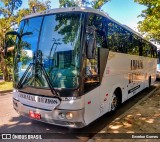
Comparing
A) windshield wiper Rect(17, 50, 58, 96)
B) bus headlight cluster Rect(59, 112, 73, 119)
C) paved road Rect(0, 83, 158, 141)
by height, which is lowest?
paved road Rect(0, 83, 158, 141)

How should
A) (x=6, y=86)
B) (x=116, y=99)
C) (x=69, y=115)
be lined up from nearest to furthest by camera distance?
(x=69, y=115) → (x=116, y=99) → (x=6, y=86)

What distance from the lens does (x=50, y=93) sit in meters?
4.31

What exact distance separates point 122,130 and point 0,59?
612 inches

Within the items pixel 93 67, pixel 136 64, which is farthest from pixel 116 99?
pixel 136 64

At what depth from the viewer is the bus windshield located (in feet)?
13.9

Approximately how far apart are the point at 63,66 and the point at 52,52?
0.48 m

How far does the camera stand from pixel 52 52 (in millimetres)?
4445

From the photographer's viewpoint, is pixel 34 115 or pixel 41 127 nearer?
pixel 34 115

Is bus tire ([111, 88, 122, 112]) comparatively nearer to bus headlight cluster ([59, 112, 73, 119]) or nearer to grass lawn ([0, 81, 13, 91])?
bus headlight cluster ([59, 112, 73, 119])

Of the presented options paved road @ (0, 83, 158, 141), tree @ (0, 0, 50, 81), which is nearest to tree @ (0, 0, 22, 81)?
tree @ (0, 0, 50, 81)

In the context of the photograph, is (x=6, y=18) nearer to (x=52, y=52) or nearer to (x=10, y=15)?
(x=10, y=15)

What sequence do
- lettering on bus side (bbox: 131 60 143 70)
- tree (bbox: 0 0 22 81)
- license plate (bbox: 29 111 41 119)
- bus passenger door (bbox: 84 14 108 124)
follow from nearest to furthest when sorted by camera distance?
bus passenger door (bbox: 84 14 108 124) < license plate (bbox: 29 111 41 119) < lettering on bus side (bbox: 131 60 143 70) < tree (bbox: 0 0 22 81)

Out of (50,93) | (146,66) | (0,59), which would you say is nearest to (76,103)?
(50,93)

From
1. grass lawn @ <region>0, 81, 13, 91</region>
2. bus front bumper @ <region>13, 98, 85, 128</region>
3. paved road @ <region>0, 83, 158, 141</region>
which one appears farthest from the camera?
Answer: grass lawn @ <region>0, 81, 13, 91</region>
